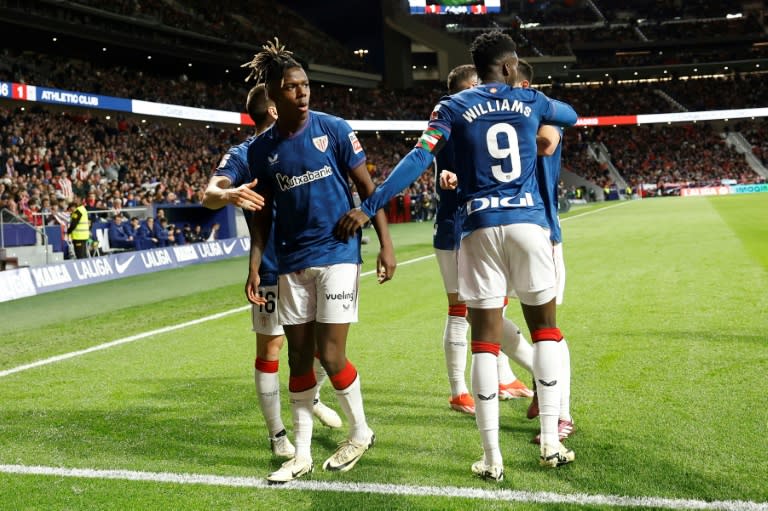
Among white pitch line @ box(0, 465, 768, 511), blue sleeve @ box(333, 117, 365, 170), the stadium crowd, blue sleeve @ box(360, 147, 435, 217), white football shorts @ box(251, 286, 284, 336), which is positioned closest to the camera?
white pitch line @ box(0, 465, 768, 511)

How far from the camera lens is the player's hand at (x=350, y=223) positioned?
4.26m

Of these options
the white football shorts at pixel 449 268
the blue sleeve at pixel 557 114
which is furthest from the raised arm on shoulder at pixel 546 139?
the white football shorts at pixel 449 268

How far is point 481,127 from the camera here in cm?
421

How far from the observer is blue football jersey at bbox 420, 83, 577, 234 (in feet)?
13.8

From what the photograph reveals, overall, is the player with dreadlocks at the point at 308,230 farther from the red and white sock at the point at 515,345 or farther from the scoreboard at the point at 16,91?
the scoreboard at the point at 16,91

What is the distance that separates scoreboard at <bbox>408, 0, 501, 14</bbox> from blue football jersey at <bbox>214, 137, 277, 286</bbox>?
58.8 m

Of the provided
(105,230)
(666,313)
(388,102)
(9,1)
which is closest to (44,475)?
(666,313)

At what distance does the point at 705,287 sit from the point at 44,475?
9.56 metres

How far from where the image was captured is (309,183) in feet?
14.4

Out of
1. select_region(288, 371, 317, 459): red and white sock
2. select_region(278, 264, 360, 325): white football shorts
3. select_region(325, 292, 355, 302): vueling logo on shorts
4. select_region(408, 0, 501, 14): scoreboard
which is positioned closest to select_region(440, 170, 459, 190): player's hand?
select_region(278, 264, 360, 325): white football shorts

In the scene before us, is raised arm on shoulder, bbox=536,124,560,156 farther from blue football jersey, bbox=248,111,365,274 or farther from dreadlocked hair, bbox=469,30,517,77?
blue football jersey, bbox=248,111,365,274

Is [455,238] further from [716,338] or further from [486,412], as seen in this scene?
[716,338]

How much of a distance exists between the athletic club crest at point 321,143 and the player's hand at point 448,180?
1.22 meters

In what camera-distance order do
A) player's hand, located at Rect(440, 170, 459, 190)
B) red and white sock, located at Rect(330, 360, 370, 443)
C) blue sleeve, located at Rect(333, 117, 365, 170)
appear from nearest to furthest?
blue sleeve, located at Rect(333, 117, 365, 170) → red and white sock, located at Rect(330, 360, 370, 443) → player's hand, located at Rect(440, 170, 459, 190)
